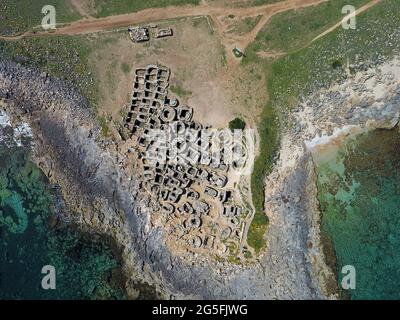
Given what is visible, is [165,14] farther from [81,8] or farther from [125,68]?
[81,8]

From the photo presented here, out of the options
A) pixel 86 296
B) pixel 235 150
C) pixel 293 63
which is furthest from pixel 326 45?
pixel 86 296

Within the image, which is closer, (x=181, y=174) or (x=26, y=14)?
(x=181, y=174)

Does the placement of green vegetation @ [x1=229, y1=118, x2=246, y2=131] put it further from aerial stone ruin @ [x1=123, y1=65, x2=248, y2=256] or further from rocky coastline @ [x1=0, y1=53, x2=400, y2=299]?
rocky coastline @ [x1=0, y1=53, x2=400, y2=299]

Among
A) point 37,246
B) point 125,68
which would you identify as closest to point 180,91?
point 125,68

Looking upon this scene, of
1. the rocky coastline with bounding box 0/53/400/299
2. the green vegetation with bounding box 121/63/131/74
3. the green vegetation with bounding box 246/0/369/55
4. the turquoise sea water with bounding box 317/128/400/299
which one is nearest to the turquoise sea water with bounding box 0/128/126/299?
the rocky coastline with bounding box 0/53/400/299

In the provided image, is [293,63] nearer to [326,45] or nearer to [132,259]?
[326,45]

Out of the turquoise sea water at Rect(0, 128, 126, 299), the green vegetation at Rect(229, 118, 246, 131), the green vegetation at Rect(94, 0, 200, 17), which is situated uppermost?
the green vegetation at Rect(94, 0, 200, 17)
